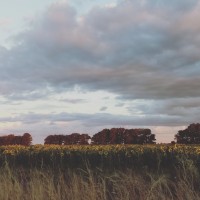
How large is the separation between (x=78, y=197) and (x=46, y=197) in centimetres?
76

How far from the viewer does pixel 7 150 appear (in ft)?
75.6

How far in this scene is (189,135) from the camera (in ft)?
82.6

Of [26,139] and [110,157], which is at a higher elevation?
[26,139]

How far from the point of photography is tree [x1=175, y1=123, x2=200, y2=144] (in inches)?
983

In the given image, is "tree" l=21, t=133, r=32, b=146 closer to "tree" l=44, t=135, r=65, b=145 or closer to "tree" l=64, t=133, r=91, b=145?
"tree" l=44, t=135, r=65, b=145

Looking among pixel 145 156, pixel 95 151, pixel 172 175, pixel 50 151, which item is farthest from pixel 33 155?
pixel 172 175

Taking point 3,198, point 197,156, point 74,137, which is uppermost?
point 74,137

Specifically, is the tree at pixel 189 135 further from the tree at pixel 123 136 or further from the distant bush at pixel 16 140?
the distant bush at pixel 16 140

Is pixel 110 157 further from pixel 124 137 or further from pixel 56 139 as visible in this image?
pixel 56 139

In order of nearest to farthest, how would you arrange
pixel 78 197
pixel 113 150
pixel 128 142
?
pixel 78 197
pixel 113 150
pixel 128 142

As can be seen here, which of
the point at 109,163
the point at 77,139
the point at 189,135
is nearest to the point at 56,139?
the point at 77,139

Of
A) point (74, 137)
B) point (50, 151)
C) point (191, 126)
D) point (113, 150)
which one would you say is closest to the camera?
point (113, 150)

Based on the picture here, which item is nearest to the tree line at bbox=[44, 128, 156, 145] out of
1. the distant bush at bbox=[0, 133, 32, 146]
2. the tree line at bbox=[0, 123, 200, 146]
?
the tree line at bbox=[0, 123, 200, 146]

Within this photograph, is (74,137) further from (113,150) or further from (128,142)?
(113,150)
